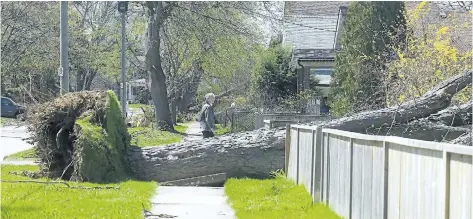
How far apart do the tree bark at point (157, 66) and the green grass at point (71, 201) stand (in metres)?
14.7

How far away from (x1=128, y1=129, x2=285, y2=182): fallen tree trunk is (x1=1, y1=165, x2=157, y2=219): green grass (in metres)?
1.11

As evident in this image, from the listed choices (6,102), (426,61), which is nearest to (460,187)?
(426,61)

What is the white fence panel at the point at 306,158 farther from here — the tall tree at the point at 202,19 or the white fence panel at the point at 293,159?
the tall tree at the point at 202,19

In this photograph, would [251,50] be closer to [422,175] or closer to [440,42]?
[440,42]

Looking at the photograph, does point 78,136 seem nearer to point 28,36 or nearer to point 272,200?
point 272,200

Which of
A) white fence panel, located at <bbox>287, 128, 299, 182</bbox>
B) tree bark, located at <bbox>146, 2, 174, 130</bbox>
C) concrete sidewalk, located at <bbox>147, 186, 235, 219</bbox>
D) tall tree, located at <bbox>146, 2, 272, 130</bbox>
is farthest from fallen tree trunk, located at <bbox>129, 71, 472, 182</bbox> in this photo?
tree bark, located at <bbox>146, 2, 174, 130</bbox>

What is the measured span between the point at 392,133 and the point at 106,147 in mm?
4863

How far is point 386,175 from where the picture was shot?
21.5ft

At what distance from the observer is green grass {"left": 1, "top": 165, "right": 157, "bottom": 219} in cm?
865

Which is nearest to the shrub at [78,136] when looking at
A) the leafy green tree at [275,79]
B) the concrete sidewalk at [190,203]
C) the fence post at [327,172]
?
the concrete sidewalk at [190,203]

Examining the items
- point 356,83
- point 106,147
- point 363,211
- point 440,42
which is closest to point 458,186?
point 363,211

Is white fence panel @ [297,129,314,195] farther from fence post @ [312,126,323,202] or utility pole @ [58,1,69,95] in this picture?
utility pole @ [58,1,69,95]

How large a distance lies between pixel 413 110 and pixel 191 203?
12.7 feet

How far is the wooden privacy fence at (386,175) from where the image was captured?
461 centimetres
